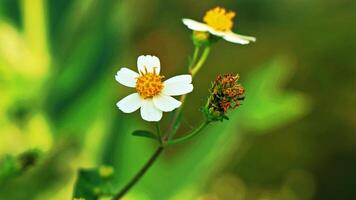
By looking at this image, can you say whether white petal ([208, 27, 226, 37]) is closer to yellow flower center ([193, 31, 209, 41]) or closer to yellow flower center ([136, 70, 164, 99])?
yellow flower center ([193, 31, 209, 41])

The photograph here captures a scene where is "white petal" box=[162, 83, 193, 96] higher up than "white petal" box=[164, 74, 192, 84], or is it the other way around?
"white petal" box=[164, 74, 192, 84]

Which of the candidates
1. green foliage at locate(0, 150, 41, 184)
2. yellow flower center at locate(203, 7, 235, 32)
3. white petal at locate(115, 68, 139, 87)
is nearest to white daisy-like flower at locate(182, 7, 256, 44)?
yellow flower center at locate(203, 7, 235, 32)

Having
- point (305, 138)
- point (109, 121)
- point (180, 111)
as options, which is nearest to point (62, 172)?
point (109, 121)

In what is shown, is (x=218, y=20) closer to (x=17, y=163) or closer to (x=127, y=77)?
(x=127, y=77)

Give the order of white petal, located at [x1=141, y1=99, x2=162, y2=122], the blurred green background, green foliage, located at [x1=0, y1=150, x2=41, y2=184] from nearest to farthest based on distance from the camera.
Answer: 1. white petal, located at [x1=141, y1=99, x2=162, y2=122]
2. green foliage, located at [x1=0, y1=150, x2=41, y2=184]
3. the blurred green background

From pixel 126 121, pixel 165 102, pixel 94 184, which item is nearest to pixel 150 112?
pixel 165 102

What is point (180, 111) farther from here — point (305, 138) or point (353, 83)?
point (353, 83)
